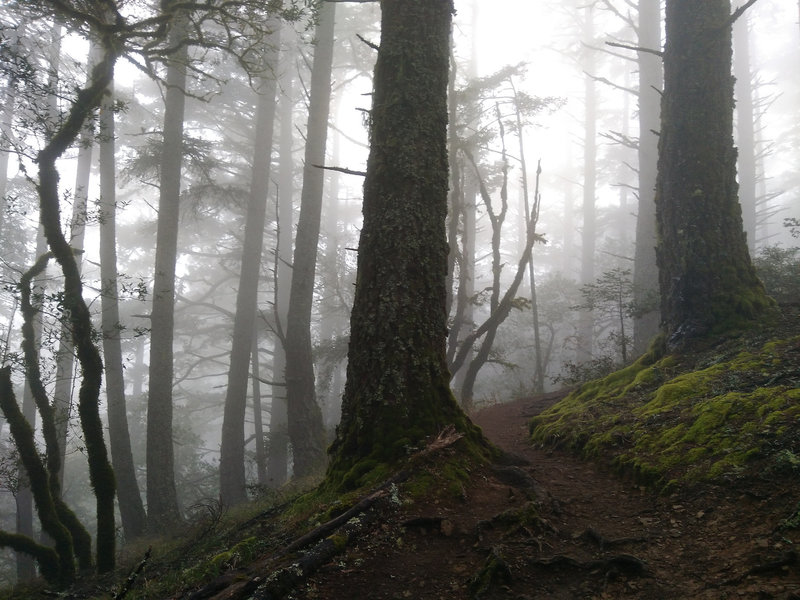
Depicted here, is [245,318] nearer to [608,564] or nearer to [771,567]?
[608,564]

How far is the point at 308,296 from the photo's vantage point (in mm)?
11883

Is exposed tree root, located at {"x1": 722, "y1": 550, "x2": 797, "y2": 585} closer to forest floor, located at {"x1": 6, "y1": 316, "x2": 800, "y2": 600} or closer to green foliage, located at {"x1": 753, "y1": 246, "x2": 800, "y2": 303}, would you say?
forest floor, located at {"x1": 6, "y1": 316, "x2": 800, "y2": 600}

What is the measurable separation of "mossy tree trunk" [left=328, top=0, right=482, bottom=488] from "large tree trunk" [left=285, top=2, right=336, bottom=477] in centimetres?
637

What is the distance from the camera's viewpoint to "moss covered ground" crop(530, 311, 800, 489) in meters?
3.56

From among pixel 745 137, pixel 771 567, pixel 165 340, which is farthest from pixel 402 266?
pixel 745 137

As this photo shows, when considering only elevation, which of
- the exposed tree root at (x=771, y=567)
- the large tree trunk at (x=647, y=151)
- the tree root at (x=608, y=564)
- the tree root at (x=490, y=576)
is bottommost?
the tree root at (x=490, y=576)

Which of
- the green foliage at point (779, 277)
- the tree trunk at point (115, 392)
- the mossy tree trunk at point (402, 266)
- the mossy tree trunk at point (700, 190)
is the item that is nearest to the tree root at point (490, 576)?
the mossy tree trunk at point (402, 266)

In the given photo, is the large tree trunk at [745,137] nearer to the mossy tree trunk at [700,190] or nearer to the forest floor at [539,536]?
the mossy tree trunk at [700,190]

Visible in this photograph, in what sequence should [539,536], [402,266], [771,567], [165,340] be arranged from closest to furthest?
[771,567] < [539,536] < [402,266] < [165,340]

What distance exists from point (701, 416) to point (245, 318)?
526 inches

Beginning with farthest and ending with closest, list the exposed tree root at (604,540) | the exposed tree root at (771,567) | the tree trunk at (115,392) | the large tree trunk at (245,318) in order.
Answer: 1. the large tree trunk at (245,318)
2. the tree trunk at (115,392)
3. the exposed tree root at (604,540)
4. the exposed tree root at (771,567)

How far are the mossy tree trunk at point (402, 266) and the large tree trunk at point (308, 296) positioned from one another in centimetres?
637

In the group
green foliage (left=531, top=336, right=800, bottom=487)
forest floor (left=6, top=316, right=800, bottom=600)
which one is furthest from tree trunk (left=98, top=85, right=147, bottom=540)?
green foliage (left=531, top=336, right=800, bottom=487)

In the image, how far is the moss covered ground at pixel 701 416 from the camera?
3561mm
